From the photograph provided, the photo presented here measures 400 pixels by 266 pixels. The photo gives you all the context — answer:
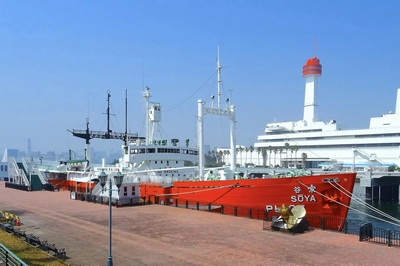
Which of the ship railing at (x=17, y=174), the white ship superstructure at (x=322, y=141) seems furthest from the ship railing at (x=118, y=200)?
the white ship superstructure at (x=322, y=141)

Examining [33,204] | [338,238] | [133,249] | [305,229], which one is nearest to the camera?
[133,249]

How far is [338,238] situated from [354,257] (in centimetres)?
335

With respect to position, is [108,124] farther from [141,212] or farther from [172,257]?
[172,257]

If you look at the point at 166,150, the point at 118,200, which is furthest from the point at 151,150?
the point at 118,200

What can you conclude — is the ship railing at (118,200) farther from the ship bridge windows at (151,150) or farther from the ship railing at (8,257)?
the ship railing at (8,257)

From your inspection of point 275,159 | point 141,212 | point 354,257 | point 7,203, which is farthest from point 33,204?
point 275,159

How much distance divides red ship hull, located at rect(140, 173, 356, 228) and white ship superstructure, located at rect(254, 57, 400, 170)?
5804cm

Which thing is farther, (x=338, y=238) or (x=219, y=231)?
(x=219, y=231)

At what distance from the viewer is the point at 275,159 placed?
116812mm

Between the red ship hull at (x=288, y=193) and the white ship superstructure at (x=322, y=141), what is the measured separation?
58044 millimetres

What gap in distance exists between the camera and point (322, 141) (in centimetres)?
10262

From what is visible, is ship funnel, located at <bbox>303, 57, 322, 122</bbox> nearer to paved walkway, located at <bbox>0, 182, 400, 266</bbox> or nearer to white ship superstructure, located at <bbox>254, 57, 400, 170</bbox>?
white ship superstructure, located at <bbox>254, 57, 400, 170</bbox>

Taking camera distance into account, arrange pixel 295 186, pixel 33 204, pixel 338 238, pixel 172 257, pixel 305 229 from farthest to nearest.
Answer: pixel 33 204 → pixel 295 186 → pixel 305 229 → pixel 338 238 → pixel 172 257

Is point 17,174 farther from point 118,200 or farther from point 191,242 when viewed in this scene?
point 191,242
